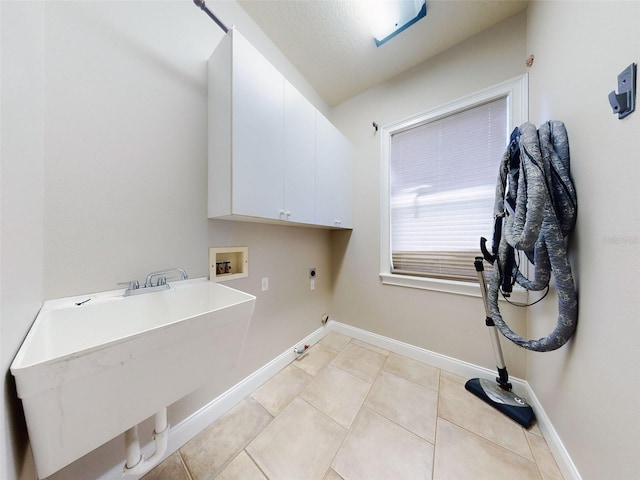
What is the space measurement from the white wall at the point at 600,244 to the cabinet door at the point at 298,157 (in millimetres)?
1405

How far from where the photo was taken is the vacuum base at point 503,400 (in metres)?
1.17

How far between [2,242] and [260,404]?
4.72 feet

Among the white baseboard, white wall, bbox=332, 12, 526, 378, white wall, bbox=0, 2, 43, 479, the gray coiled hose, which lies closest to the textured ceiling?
white wall, bbox=332, 12, 526, 378

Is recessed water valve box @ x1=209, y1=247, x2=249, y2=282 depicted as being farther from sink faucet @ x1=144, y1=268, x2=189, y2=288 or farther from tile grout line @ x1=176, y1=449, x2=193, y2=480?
tile grout line @ x1=176, y1=449, x2=193, y2=480

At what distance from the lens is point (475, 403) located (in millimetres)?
1321

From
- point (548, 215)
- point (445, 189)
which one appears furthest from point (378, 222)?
point (548, 215)

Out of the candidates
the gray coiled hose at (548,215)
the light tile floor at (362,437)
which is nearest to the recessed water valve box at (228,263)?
the light tile floor at (362,437)

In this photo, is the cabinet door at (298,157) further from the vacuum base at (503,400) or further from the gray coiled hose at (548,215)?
the vacuum base at (503,400)

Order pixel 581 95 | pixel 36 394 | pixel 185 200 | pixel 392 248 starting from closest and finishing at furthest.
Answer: pixel 36 394 < pixel 581 95 < pixel 185 200 < pixel 392 248

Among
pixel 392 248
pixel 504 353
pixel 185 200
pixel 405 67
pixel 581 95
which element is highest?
pixel 405 67

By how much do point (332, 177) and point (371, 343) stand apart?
1714mm

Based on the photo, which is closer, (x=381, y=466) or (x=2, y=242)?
(x=2, y=242)

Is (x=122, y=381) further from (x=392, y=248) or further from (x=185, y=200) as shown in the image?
(x=392, y=248)

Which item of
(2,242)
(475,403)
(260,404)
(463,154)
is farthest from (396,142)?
(260,404)
